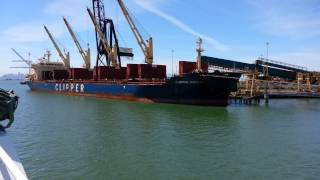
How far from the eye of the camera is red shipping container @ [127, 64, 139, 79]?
59103mm

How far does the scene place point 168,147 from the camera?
21.8 metres

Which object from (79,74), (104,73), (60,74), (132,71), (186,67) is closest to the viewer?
(186,67)

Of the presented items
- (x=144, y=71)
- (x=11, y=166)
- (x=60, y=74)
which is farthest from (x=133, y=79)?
(x=11, y=166)

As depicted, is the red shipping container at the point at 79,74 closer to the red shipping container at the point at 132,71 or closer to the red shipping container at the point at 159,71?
the red shipping container at the point at 132,71

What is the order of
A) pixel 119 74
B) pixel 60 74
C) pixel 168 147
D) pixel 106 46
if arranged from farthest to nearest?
pixel 60 74, pixel 106 46, pixel 119 74, pixel 168 147

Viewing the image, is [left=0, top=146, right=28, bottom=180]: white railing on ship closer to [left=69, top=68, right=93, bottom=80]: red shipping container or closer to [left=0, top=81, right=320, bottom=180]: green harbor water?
[left=0, top=81, right=320, bottom=180]: green harbor water

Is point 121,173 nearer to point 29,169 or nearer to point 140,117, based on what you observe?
point 29,169

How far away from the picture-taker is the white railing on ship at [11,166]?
7098 millimetres

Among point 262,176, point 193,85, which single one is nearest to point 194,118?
point 193,85

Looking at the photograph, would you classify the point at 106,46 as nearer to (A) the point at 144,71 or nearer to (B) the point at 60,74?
(B) the point at 60,74

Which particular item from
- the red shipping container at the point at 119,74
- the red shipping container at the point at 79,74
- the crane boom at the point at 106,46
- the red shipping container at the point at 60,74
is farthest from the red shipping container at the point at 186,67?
the red shipping container at the point at 60,74

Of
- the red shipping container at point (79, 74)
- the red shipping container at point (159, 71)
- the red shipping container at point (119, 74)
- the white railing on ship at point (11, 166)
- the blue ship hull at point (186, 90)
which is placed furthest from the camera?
the red shipping container at point (79, 74)

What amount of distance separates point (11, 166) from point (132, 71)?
52033 mm

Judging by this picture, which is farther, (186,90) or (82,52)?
(82,52)
